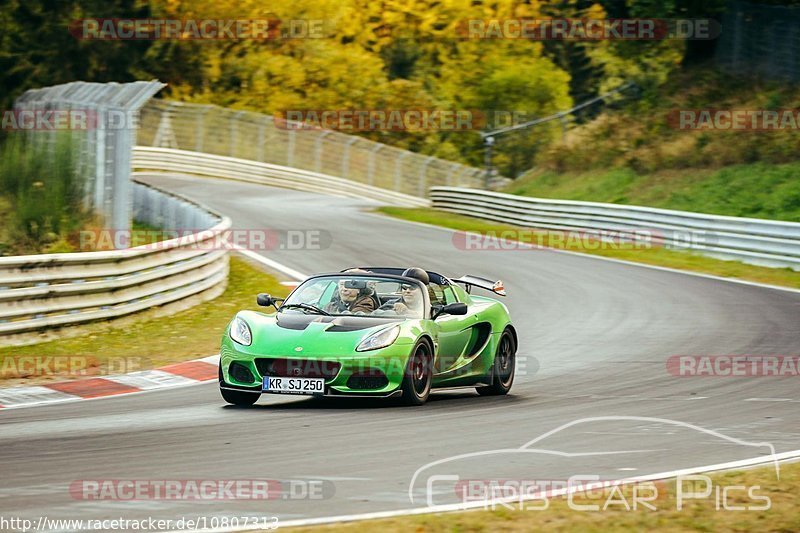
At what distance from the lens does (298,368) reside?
33.2 ft

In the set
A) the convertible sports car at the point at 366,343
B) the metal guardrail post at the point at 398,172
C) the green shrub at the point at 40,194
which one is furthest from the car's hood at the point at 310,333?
the metal guardrail post at the point at 398,172

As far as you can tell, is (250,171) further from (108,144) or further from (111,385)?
(111,385)

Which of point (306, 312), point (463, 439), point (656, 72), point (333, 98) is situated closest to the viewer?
point (463, 439)

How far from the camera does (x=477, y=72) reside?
213 feet

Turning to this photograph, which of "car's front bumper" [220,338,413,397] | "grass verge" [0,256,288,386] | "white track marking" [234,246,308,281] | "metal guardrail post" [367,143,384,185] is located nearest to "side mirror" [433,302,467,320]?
"car's front bumper" [220,338,413,397]

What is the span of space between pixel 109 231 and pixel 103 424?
8642 millimetres

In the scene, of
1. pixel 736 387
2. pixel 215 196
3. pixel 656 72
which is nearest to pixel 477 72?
pixel 656 72

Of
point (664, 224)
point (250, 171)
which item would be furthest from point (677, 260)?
point (250, 171)

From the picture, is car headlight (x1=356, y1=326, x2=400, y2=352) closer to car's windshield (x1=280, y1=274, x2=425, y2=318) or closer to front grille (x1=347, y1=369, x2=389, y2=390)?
front grille (x1=347, y1=369, x2=389, y2=390)

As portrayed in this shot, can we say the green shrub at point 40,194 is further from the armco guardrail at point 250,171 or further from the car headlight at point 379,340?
the armco guardrail at point 250,171

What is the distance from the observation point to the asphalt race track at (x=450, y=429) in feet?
22.9

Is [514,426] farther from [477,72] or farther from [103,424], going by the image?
[477,72]

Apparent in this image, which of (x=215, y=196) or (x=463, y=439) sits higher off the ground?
(x=463, y=439)

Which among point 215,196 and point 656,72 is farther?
point 656,72
